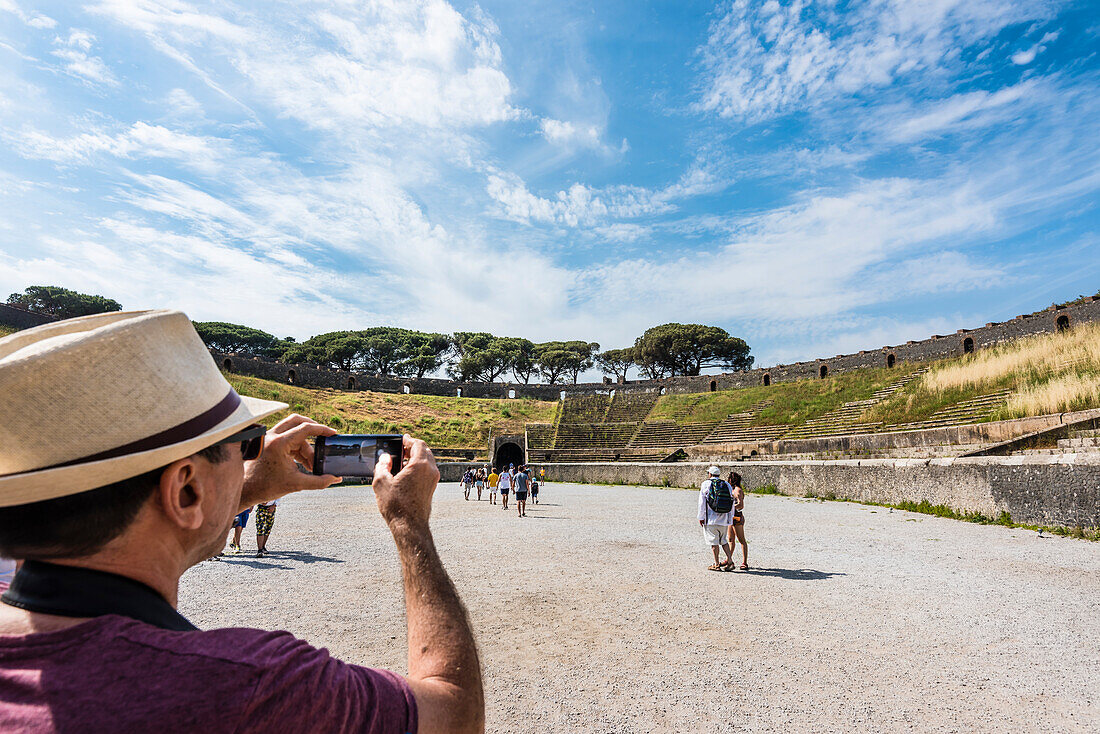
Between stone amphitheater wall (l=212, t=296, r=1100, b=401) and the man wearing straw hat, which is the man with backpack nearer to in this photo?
the man wearing straw hat

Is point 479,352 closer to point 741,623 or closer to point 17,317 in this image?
point 17,317

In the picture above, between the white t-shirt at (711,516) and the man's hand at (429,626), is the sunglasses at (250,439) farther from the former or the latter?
the white t-shirt at (711,516)

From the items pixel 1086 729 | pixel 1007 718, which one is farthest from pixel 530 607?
pixel 1086 729

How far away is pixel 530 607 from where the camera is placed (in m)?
5.85

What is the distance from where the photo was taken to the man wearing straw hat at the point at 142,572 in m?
0.80

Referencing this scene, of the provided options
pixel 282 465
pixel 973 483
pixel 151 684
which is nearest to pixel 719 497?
pixel 282 465

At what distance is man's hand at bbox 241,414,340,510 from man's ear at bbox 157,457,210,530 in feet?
1.83

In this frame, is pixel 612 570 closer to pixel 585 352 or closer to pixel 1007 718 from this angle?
pixel 1007 718

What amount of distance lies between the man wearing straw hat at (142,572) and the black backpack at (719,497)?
7316 mm

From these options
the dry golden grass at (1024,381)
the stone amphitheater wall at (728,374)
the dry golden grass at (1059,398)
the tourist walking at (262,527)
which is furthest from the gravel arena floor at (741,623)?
the stone amphitheater wall at (728,374)

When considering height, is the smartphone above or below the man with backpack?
above

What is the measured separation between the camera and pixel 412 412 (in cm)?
5272

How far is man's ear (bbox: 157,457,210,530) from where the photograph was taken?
1.06 metres

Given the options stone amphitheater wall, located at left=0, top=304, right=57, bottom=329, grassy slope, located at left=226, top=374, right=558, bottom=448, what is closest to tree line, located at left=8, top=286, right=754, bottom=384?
grassy slope, located at left=226, top=374, right=558, bottom=448
